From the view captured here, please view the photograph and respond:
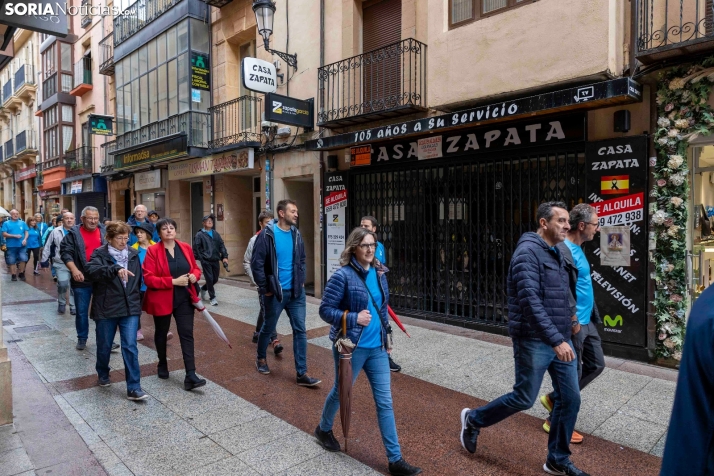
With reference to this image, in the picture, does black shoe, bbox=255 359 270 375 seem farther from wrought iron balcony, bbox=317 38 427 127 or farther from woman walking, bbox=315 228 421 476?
wrought iron balcony, bbox=317 38 427 127

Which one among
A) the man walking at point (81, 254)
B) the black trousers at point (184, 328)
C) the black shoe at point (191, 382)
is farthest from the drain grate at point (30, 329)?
the black shoe at point (191, 382)

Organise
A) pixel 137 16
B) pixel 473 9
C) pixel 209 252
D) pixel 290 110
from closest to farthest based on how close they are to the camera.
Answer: pixel 473 9 → pixel 209 252 → pixel 290 110 → pixel 137 16

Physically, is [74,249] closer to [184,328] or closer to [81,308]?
[81,308]

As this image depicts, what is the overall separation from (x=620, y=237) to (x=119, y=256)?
5857mm

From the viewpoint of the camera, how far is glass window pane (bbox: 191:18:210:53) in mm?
13336

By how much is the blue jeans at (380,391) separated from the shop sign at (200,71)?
11909 mm

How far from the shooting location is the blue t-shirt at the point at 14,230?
512 inches

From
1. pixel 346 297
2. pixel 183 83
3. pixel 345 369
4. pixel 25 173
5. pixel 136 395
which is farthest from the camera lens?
pixel 25 173

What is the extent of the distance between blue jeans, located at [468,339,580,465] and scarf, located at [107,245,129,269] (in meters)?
3.78

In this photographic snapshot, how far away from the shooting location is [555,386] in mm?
3326

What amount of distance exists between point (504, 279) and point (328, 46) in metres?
6.02

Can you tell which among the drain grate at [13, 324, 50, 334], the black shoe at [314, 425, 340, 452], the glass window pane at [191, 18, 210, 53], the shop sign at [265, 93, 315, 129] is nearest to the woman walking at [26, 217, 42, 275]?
the glass window pane at [191, 18, 210, 53]

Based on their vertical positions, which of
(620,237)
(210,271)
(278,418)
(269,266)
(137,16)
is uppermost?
(137,16)

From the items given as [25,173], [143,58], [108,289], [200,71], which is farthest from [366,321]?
[25,173]
